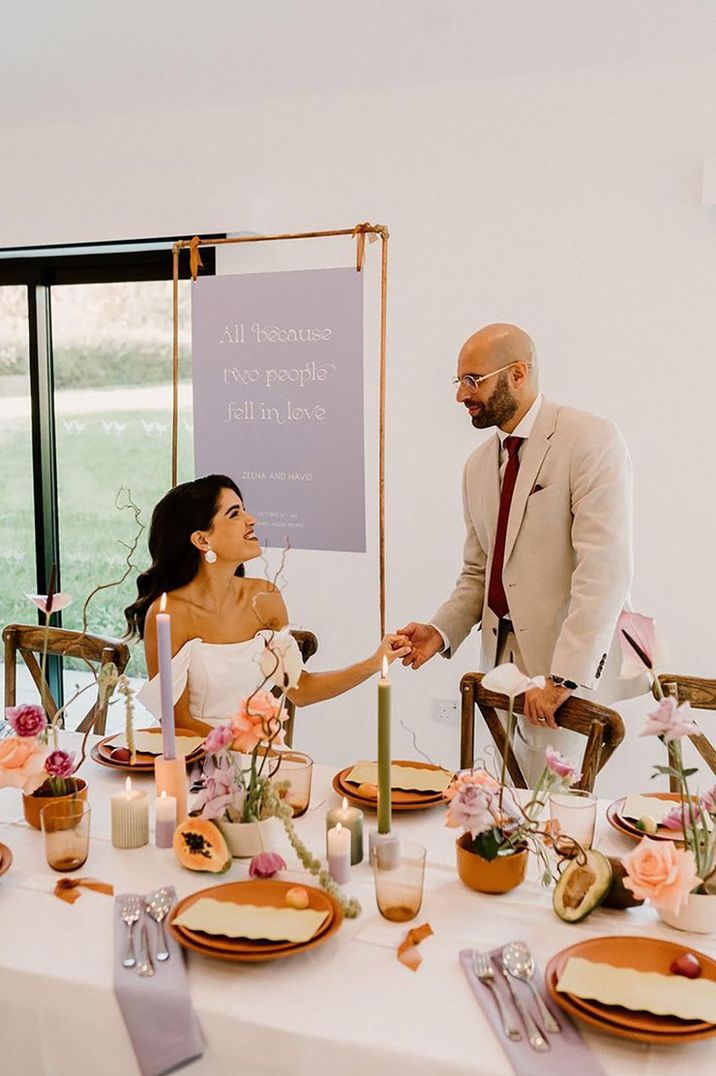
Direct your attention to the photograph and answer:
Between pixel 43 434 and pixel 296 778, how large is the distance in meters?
2.88

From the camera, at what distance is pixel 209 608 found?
2549 mm

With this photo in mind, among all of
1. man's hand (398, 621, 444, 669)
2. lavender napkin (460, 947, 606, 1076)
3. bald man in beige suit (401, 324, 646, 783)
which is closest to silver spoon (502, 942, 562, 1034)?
lavender napkin (460, 947, 606, 1076)

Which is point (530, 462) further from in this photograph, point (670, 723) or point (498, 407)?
point (670, 723)

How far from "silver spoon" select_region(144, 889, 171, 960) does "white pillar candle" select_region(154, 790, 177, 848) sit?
0.15m

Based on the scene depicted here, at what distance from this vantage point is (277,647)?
167 centimetres

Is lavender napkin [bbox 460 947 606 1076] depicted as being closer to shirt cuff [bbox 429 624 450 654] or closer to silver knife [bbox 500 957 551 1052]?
silver knife [bbox 500 957 551 1052]

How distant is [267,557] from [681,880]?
252 cm

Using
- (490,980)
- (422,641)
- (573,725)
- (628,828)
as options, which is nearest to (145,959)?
(490,980)

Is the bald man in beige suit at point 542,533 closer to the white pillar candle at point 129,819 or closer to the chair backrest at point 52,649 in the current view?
the chair backrest at point 52,649

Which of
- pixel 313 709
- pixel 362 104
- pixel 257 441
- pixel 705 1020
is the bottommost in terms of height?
pixel 313 709

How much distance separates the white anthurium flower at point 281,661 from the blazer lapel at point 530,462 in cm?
110

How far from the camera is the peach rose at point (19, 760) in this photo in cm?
168

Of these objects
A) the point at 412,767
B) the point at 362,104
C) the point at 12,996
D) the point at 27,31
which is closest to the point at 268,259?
→ the point at 362,104

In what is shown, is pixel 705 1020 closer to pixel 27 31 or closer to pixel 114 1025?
pixel 114 1025
